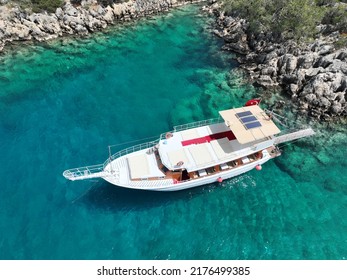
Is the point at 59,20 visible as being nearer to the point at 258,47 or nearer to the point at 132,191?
the point at 258,47

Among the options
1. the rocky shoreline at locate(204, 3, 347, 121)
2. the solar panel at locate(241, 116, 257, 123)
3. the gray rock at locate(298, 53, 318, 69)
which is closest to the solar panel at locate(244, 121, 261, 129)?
the solar panel at locate(241, 116, 257, 123)

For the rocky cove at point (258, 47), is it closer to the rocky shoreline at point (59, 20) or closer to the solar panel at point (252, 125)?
the rocky shoreline at point (59, 20)

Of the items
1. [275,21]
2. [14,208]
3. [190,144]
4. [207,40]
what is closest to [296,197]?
[190,144]

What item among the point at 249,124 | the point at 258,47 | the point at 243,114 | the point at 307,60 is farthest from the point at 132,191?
the point at 258,47

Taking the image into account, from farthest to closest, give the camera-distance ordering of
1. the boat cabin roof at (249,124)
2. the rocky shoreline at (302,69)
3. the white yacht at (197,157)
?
the rocky shoreline at (302,69)
the boat cabin roof at (249,124)
the white yacht at (197,157)

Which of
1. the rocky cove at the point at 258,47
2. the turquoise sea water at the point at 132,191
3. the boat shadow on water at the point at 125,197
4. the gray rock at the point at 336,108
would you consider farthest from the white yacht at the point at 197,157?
the rocky cove at the point at 258,47

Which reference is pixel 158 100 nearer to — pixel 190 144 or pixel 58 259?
pixel 190 144

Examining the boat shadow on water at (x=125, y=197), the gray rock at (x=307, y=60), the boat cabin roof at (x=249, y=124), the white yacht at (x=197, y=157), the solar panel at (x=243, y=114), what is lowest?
the boat shadow on water at (x=125, y=197)
